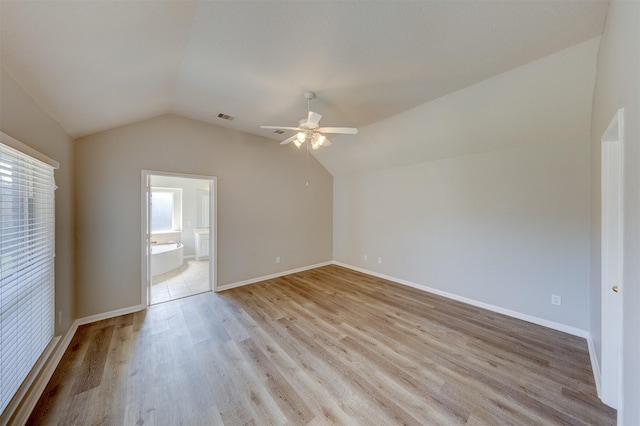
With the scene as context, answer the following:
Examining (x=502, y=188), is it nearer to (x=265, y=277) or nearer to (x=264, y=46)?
(x=264, y=46)

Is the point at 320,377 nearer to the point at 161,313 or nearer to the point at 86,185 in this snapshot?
the point at 161,313

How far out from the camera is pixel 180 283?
441 cm

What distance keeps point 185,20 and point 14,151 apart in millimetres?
1455

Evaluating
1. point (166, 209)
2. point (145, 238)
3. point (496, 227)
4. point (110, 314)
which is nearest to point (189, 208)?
point (166, 209)

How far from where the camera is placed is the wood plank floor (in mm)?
1651

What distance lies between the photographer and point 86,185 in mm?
2936

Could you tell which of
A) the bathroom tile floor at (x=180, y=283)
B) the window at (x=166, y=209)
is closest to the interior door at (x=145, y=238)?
the bathroom tile floor at (x=180, y=283)

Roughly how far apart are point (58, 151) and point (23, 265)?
1370 mm

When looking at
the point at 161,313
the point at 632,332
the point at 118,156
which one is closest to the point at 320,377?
the point at 632,332

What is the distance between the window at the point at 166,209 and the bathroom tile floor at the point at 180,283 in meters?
1.88

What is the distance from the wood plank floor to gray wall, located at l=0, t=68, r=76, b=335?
0.59 m

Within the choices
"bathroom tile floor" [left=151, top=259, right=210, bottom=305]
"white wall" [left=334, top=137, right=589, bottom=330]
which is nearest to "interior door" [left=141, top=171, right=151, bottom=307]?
"bathroom tile floor" [left=151, top=259, right=210, bottom=305]

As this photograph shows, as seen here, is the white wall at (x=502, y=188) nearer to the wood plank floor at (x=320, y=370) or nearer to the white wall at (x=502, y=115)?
the white wall at (x=502, y=115)

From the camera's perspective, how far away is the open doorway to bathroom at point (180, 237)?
3.99 meters
